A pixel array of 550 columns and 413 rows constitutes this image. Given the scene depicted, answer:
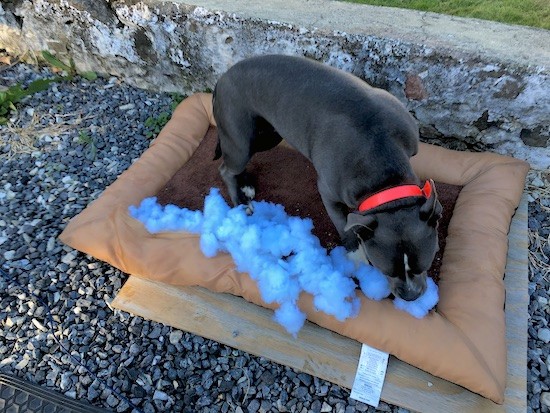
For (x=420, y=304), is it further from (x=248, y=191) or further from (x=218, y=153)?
(x=218, y=153)

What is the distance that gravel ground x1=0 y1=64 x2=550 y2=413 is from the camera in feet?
8.75

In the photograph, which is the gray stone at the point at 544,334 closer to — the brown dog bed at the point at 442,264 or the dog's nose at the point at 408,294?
the brown dog bed at the point at 442,264

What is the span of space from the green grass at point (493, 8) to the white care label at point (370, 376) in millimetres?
3056

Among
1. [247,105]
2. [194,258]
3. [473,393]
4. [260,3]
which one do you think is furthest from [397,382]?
[260,3]

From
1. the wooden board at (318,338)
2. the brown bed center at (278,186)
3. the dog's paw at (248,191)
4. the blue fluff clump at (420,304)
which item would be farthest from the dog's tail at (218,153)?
the blue fluff clump at (420,304)

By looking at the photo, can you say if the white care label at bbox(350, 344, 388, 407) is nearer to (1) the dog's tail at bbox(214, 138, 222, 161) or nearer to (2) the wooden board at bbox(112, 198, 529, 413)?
(2) the wooden board at bbox(112, 198, 529, 413)

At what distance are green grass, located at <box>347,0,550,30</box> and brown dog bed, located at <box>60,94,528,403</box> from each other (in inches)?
55.7

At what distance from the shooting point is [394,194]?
2.31m

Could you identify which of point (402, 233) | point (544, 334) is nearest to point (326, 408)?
point (402, 233)

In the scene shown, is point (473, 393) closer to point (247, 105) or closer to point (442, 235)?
point (442, 235)

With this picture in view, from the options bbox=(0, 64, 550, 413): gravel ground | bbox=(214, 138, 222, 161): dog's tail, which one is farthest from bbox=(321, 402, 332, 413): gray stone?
bbox=(214, 138, 222, 161): dog's tail

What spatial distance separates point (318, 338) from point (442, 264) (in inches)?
35.3

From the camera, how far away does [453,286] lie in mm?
2844

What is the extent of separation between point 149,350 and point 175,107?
2.27 meters
